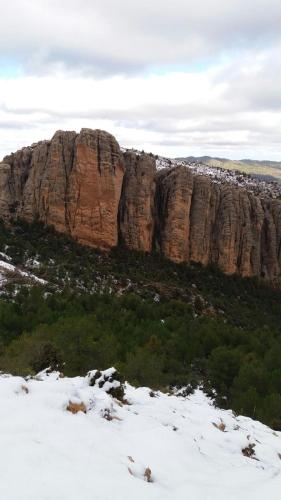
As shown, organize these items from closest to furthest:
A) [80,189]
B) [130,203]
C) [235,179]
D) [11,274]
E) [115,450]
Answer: [115,450], [11,274], [80,189], [130,203], [235,179]

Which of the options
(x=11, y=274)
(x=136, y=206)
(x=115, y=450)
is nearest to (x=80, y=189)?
(x=136, y=206)

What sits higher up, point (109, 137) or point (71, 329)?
point (109, 137)

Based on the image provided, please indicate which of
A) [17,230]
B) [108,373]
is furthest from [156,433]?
[17,230]

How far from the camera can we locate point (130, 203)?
2803 inches

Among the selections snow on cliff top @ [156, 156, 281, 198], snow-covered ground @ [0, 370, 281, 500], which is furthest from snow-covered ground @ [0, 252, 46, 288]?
snow on cliff top @ [156, 156, 281, 198]

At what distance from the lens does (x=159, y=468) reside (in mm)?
9727

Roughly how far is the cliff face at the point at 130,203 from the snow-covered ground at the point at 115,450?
54417 millimetres

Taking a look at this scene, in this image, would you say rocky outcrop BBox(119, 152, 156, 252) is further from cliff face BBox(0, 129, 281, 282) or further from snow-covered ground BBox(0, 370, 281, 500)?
snow-covered ground BBox(0, 370, 281, 500)

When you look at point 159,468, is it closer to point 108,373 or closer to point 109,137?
point 108,373

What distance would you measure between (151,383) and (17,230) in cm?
4407

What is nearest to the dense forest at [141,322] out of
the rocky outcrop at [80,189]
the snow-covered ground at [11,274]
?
the snow-covered ground at [11,274]

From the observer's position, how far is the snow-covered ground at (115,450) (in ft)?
25.8

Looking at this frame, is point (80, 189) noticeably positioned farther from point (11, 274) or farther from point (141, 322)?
point (141, 322)

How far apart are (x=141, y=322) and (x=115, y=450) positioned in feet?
112
